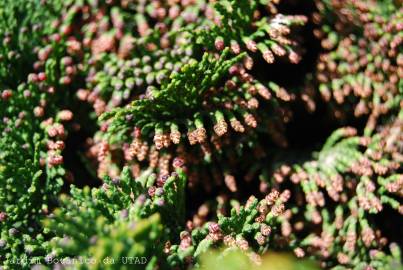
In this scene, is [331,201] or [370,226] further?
[331,201]

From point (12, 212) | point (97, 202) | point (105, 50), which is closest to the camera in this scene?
point (97, 202)

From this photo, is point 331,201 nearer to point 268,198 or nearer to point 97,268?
point 268,198

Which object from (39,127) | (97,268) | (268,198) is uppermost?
(39,127)

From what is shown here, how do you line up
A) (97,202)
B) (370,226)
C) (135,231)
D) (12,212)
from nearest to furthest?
1. (135,231)
2. (97,202)
3. (12,212)
4. (370,226)

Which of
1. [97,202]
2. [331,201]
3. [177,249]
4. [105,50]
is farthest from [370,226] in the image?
[105,50]

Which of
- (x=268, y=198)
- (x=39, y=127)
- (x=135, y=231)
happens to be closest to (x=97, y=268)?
(x=135, y=231)

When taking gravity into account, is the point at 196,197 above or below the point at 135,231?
above
